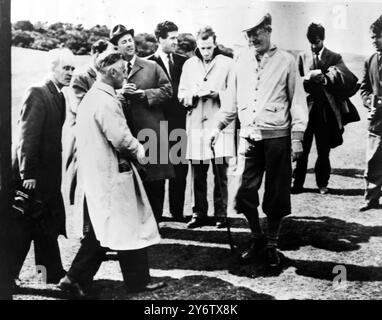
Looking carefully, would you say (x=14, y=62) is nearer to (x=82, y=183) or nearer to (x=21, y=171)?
(x=21, y=171)

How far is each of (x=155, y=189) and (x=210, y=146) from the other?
627 mm

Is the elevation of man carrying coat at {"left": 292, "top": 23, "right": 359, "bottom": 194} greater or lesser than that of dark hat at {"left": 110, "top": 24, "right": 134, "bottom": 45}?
lesser

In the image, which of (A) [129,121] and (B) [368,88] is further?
(B) [368,88]

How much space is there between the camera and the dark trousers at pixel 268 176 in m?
4.61

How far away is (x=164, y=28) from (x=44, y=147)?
1543 mm

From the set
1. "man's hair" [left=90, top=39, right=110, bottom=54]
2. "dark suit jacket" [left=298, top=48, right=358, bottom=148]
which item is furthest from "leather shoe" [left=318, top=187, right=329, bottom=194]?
"man's hair" [left=90, top=39, right=110, bottom=54]

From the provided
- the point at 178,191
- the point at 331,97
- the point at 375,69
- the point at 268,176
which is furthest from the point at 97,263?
the point at 375,69

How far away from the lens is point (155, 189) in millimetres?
4945

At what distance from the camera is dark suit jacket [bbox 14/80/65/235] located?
451 centimetres

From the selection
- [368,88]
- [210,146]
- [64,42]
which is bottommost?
[210,146]

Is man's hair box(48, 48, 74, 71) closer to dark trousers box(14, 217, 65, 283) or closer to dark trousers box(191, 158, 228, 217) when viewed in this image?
dark trousers box(14, 217, 65, 283)

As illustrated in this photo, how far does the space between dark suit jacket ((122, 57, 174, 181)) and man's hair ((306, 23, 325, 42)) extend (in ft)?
4.43

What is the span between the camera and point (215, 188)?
16.8 ft
